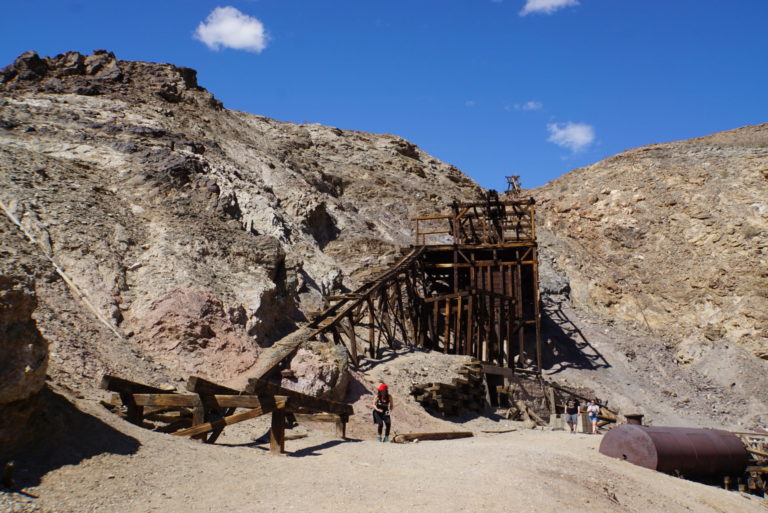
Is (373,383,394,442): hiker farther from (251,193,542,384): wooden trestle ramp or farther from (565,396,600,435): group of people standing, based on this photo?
(565,396,600,435): group of people standing

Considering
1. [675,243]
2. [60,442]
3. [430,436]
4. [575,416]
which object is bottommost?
[575,416]

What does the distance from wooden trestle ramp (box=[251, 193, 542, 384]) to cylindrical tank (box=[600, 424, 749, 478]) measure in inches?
262

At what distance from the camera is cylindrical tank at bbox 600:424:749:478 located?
11.7 metres

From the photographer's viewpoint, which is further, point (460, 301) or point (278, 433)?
point (460, 301)

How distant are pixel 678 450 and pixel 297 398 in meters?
7.84

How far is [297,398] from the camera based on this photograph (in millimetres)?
9367

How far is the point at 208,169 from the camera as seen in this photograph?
66.1 ft

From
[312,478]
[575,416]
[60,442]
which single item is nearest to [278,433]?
[312,478]

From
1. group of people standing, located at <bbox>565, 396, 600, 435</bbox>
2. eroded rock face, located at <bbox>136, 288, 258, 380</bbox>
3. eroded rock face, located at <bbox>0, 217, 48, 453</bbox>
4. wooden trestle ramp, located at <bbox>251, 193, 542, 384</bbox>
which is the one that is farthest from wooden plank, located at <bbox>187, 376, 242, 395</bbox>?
group of people standing, located at <bbox>565, 396, 600, 435</bbox>

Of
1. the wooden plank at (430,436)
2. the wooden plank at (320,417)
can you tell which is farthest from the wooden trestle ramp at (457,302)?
the wooden plank at (320,417)

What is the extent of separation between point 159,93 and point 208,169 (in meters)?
10.3

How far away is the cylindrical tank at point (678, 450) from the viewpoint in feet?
38.2

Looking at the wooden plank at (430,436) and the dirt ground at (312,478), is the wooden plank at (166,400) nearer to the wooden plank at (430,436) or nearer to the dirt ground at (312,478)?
the dirt ground at (312,478)

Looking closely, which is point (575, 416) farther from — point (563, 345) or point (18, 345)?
point (18, 345)
